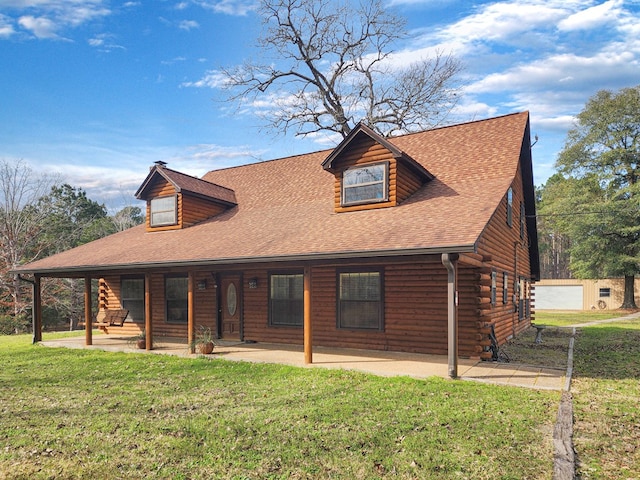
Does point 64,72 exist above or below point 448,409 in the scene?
above

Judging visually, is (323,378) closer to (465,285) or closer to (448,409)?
(448,409)

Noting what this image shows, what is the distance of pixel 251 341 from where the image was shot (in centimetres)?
1327

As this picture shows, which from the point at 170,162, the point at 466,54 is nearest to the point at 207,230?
the point at 170,162

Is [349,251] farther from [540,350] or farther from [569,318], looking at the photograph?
[569,318]

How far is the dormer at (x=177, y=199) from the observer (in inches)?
613

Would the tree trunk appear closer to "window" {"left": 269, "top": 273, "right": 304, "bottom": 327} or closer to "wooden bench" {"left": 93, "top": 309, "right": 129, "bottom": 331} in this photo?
"window" {"left": 269, "top": 273, "right": 304, "bottom": 327}

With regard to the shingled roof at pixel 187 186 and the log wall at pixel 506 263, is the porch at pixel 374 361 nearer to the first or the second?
the log wall at pixel 506 263

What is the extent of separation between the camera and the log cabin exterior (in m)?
9.60

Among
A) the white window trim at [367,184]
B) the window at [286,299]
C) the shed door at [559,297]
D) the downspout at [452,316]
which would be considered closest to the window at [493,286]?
the white window trim at [367,184]

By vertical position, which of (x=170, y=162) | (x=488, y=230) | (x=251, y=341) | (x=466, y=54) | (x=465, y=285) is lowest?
(x=251, y=341)

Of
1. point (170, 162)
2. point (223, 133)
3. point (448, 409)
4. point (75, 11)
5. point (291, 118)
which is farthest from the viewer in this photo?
point (291, 118)

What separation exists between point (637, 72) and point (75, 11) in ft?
120

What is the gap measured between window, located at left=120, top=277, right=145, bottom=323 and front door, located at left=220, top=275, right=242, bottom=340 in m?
3.96

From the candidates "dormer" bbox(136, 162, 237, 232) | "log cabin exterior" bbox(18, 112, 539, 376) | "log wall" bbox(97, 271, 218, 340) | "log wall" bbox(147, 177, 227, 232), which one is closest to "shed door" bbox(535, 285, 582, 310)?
"log cabin exterior" bbox(18, 112, 539, 376)
